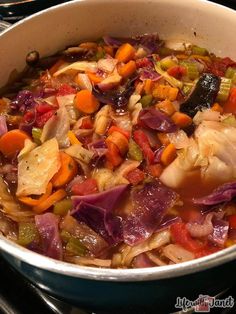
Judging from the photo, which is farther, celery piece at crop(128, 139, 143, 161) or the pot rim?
celery piece at crop(128, 139, 143, 161)

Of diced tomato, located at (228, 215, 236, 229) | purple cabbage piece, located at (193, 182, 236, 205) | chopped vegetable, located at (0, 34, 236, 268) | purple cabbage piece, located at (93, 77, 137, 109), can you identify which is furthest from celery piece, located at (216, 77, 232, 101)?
diced tomato, located at (228, 215, 236, 229)

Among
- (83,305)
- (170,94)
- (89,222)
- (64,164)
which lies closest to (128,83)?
(170,94)

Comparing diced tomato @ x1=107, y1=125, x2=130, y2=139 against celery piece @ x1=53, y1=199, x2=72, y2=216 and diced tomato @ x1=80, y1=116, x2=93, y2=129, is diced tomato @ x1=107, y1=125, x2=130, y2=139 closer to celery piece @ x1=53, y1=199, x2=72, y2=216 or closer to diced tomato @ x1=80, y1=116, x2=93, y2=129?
diced tomato @ x1=80, y1=116, x2=93, y2=129

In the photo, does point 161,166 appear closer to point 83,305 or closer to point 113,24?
point 83,305

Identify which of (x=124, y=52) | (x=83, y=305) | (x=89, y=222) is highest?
(x=124, y=52)

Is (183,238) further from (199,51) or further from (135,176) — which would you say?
(199,51)

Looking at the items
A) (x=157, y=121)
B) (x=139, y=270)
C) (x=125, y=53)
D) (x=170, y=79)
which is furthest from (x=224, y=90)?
(x=139, y=270)

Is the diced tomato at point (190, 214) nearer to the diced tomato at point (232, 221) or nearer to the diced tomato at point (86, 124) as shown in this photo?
the diced tomato at point (232, 221)
